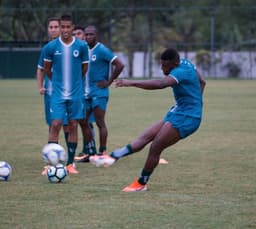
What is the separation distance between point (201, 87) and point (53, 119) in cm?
218

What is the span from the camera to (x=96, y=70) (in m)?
12.0

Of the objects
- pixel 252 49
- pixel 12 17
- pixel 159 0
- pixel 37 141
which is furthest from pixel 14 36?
pixel 37 141

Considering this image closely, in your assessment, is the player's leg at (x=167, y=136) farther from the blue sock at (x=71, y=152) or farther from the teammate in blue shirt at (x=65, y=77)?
the blue sock at (x=71, y=152)

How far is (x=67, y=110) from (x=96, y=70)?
1.55m

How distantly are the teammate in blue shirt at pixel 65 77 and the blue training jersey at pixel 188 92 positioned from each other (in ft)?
6.62

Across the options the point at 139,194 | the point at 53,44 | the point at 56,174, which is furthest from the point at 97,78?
the point at 139,194

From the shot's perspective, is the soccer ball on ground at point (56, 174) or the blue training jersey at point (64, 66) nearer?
the soccer ball on ground at point (56, 174)

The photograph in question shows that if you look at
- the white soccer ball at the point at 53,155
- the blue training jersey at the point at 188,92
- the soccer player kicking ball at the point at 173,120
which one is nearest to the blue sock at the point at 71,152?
the white soccer ball at the point at 53,155

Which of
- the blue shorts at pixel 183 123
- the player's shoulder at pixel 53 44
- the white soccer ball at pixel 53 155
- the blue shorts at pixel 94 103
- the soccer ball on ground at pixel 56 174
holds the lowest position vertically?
the soccer ball on ground at pixel 56 174

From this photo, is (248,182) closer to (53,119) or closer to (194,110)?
(194,110)

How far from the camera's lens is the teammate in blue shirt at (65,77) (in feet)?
34.1

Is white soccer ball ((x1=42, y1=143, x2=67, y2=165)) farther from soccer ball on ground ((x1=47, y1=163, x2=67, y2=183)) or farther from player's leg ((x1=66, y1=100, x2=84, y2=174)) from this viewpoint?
player's leg ((x1=66, y1=100, x2=84, y2=174))

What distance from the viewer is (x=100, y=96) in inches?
472

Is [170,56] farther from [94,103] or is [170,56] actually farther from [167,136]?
[94,103]
